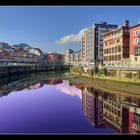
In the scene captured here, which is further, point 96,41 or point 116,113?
point 96,41

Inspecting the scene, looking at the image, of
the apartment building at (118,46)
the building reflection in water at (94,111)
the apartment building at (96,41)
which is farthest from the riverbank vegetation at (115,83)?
the apartment building at (96,41)

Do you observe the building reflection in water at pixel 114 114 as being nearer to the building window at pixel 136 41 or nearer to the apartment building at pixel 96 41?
the building window at pixel 136 41

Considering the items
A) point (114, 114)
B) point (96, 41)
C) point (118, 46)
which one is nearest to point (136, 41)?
point (118, 46)

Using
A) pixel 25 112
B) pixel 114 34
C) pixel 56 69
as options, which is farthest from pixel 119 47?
pixel 56 69

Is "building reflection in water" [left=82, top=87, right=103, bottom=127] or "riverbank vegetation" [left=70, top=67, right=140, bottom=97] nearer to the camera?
"building reflection in water" [left=82, top=87, right=103, bottom=127]

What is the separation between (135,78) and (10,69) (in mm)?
22911

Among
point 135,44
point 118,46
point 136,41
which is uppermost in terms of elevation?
point 136,41

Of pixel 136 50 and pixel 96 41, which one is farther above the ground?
pixel 96 41

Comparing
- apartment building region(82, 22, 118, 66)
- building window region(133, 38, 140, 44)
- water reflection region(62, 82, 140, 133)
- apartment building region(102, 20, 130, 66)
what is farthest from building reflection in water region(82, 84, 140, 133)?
apartment building region(82, 22, 118, 66)

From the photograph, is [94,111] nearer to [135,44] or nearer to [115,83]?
[115,83]

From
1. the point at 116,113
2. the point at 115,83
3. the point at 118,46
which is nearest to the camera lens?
the point at 116,113

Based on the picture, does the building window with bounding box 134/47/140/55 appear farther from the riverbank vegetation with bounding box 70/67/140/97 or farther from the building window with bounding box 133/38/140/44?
the riverbank vegetation with bounding box 70/67/140/97
